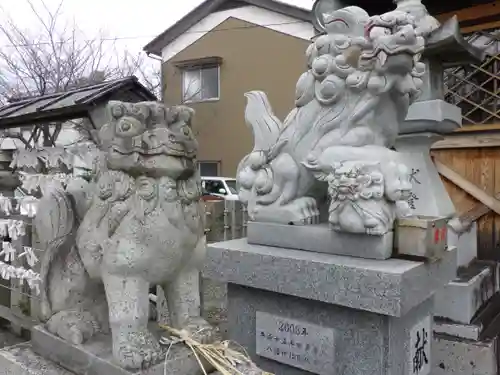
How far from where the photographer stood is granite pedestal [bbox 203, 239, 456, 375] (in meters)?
2.01

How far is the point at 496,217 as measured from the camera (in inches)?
166

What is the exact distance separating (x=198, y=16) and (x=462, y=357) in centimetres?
1049

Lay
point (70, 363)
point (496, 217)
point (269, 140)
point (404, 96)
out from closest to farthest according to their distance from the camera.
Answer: point (70, 363) → point (404, 96) → point (269, 140) → point (496, 217)

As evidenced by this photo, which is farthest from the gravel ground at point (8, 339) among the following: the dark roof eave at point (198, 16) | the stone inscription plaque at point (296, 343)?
the dark roof eave at point (198, 16)

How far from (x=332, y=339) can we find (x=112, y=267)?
1.11m

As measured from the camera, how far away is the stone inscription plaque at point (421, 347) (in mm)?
2275

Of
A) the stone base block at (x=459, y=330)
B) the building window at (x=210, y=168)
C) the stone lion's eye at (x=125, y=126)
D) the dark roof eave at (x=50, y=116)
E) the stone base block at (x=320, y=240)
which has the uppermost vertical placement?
the dark roof eave at (x=50, y=116)

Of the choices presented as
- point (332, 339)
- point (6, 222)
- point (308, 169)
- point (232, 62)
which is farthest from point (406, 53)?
point (232, 62)

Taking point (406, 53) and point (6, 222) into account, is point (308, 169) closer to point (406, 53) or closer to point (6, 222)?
point (406, 53)

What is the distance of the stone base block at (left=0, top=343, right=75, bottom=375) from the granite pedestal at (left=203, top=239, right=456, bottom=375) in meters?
0.98

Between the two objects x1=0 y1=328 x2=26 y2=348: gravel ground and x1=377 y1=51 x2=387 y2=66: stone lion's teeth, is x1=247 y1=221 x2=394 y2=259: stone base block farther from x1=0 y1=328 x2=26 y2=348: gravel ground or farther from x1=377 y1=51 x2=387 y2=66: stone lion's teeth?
x1=0 y1=328 x2=26 y2=348: gravel ground

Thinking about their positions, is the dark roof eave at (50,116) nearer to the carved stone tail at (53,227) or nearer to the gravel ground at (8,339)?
the carved stone tail at (53,227)

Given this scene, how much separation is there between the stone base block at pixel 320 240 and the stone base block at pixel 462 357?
111 cm

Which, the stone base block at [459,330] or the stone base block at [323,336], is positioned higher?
the stone base block at [323,336]
